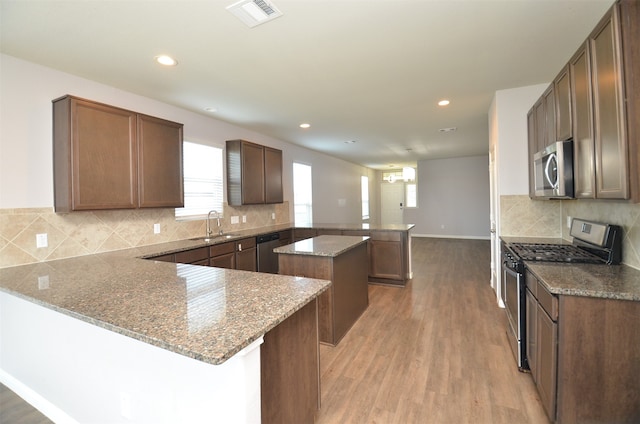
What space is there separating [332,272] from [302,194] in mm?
4136

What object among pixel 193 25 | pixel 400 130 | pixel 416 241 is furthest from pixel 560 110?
pixel 416 241

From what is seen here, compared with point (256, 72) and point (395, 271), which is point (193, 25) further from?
point (395, 271)

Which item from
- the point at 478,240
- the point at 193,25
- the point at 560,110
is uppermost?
the point at 193,25

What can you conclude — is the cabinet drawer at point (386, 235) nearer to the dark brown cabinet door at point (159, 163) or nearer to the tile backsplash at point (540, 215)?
the tile backsplash at point (540, 215)

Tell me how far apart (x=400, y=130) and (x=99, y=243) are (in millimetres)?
4634

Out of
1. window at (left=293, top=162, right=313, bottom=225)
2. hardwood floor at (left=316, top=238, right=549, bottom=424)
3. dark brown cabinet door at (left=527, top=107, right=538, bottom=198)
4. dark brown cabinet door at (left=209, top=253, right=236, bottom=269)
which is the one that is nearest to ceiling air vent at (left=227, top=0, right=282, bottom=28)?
dark brown cabinet door at (left=209, top=253, right=236, bottom=269)

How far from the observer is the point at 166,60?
250 centimetres

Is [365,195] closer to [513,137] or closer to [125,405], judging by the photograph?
[513,137]

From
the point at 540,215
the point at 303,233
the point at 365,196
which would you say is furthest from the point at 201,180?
the point at 365,196

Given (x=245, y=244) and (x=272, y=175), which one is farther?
(x=272, y=175)

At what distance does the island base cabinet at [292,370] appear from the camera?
1.36m

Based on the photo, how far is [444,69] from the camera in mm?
2785

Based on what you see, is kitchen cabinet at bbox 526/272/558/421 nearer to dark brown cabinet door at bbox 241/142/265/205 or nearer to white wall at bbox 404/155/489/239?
dark brown cabinet door at bbox 241/142/265/205

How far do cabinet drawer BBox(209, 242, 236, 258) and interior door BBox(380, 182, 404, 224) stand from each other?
29.1 ft
